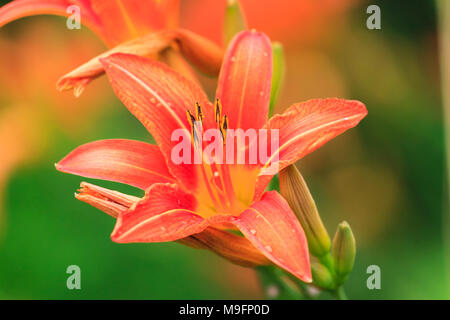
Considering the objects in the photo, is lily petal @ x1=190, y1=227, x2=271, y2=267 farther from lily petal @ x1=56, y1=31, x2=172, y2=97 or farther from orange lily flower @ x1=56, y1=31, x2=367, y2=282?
lily petal @ x1=56, y1=31, x2=172, y2=97

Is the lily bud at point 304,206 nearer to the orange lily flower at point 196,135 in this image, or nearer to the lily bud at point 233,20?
the orange lily flower at point 196,135

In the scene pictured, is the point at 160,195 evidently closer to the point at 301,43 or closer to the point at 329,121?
the point at 329,121

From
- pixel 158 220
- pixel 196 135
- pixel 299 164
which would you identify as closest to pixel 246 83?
pixel 196 135

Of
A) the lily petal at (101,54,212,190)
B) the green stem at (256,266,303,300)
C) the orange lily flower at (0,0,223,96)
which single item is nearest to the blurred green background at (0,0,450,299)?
the green stem at (256,266,303,300)

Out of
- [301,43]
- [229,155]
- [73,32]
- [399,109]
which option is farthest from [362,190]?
[73,32]

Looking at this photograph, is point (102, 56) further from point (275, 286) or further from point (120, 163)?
point (275, 286)

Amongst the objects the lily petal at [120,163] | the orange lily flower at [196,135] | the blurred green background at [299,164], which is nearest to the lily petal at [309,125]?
the orange lily flower at [196,135]
